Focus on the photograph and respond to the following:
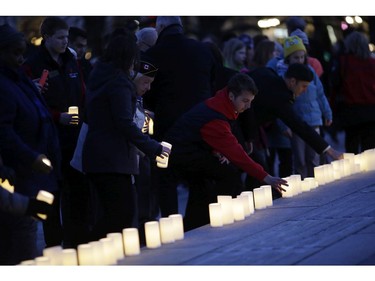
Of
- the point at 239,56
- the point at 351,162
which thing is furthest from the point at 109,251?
the point at 239,56

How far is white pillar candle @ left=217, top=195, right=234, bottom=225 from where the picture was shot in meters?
8.50

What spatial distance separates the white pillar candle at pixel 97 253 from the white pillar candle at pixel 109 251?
3cm

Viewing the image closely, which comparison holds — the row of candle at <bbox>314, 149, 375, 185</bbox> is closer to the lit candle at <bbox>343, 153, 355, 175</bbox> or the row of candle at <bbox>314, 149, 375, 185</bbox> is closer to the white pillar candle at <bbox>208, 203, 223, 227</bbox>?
the lit candle at <bbox>343, 153, 355, 175</bbox>

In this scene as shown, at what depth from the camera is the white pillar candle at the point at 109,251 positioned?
7219 millimetres

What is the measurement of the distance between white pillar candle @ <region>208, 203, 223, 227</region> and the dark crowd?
441 mm

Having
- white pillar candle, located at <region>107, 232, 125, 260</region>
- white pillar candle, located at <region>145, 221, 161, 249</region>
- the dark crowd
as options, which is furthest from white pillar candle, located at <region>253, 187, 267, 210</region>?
white pillar candle, located at <region>107, 232, 125, 260</region>

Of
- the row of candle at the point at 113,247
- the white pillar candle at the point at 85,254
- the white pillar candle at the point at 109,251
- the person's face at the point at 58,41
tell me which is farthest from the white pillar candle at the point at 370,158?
the white pillar candle at the point at 85,254

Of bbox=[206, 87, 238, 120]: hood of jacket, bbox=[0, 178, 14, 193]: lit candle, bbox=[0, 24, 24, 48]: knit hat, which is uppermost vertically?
bbox=[0, 24, 24, 48]: knit hat

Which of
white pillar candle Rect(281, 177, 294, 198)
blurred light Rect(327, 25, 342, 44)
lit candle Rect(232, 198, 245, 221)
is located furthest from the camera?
blurred light Rect(327, 25, 342, 44)

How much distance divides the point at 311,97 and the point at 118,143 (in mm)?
4519

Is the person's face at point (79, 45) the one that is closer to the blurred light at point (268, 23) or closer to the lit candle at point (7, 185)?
the lit candle at point (7, 185)

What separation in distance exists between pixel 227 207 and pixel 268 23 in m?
10.8

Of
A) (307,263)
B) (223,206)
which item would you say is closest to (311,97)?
(223,206)
